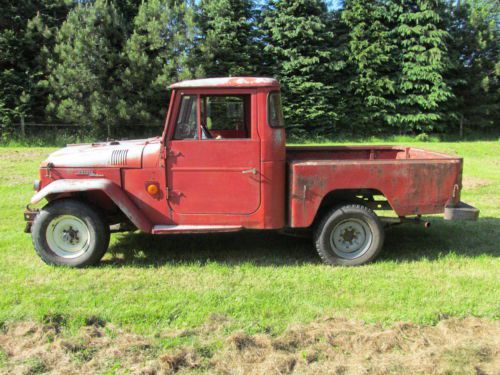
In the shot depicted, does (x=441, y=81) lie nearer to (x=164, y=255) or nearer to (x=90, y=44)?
(x=90, y=44)

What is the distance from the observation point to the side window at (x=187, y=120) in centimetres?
493

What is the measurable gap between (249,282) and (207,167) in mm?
1318

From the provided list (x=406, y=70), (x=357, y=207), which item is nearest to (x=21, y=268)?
(x=357, y=207)

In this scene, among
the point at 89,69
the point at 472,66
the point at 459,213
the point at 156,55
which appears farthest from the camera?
the point at 472,66

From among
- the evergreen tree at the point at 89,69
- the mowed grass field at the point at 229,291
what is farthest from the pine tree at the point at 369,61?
the mowed grass field at the point at 229,291

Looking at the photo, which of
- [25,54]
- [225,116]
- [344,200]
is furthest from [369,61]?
[225,116]

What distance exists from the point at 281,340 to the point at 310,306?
0.67 meters

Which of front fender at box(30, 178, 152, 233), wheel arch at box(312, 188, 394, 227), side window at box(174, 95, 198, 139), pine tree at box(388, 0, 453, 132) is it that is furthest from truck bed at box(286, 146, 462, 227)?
pine tree at box(388, 0, 453, 132)

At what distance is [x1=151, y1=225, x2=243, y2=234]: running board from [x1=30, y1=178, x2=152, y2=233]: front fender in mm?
121

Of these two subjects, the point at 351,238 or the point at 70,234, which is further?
the point at 351,238

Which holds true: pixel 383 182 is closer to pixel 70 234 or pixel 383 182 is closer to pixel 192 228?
pixel 192 228

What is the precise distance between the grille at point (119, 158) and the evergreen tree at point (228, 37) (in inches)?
583

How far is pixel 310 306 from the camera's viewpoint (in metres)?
4.10

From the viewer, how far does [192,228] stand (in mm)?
4984
